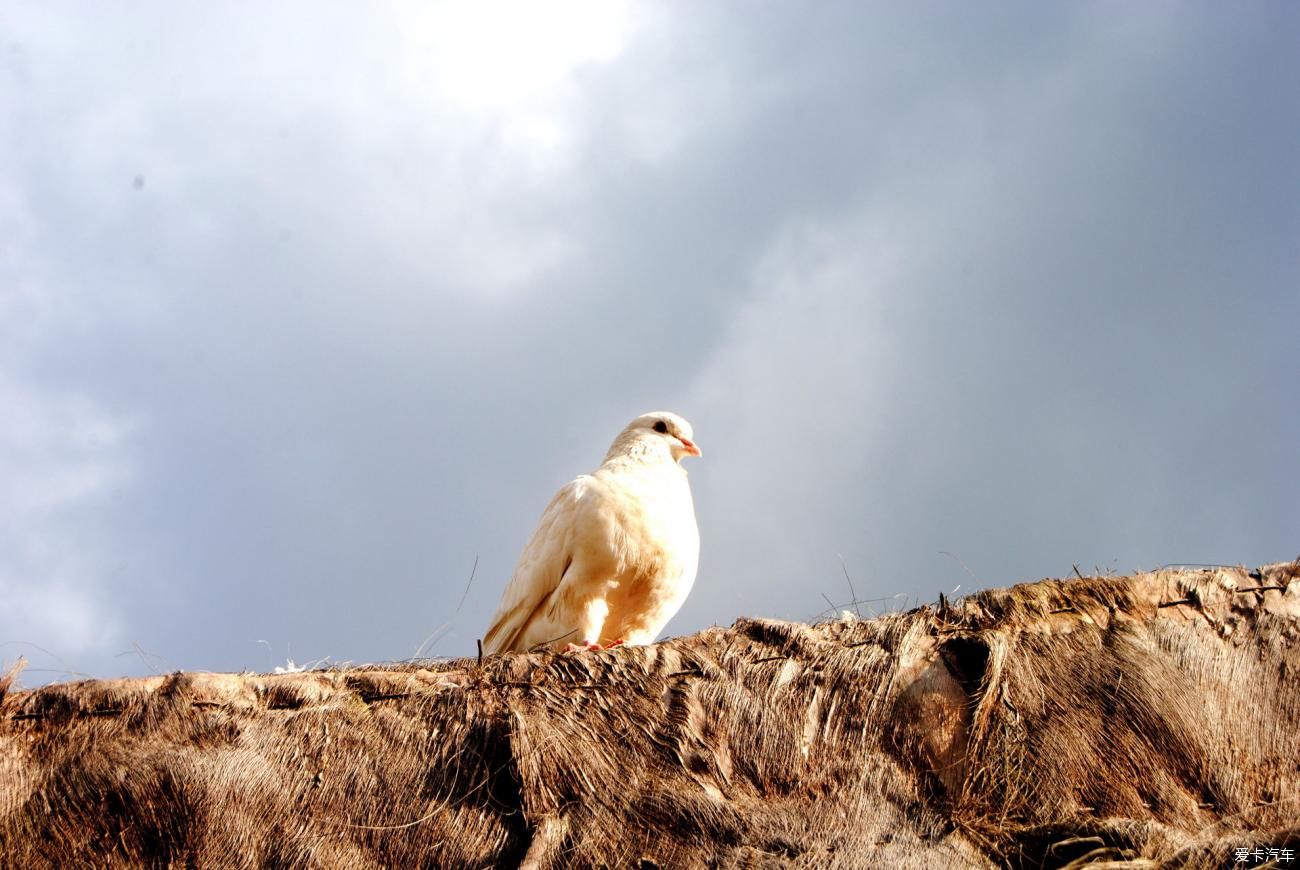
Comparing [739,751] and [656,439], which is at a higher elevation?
[656,439]

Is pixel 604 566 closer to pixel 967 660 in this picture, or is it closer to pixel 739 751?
pixel 739 751

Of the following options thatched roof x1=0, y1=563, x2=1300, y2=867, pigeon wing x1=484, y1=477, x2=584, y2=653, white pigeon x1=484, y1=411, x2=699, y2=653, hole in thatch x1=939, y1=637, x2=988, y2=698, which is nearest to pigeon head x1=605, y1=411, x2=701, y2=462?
white pigeon x1=484, y1=411, x2=699, y2=653

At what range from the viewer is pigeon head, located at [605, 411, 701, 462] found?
32.0 ft

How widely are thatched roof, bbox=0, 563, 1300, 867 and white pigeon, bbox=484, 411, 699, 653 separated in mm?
1693

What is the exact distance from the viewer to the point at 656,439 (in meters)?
9.95

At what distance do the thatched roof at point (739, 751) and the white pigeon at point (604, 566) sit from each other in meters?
1.69

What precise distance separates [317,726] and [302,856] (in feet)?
2.61

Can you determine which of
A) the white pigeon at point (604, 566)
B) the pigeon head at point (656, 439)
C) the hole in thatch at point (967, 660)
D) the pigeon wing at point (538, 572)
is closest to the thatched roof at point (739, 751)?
the hole in thatch at point (967, 660)

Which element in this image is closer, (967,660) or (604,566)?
(967,660)

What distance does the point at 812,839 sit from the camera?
5727mm

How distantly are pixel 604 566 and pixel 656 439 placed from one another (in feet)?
5.96

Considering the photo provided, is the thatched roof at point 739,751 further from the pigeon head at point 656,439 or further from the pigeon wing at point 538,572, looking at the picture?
the pigeon head at point 656,439

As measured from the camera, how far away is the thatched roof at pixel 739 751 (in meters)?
5.74

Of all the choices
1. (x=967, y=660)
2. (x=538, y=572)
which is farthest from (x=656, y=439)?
(x=967, y=660)
